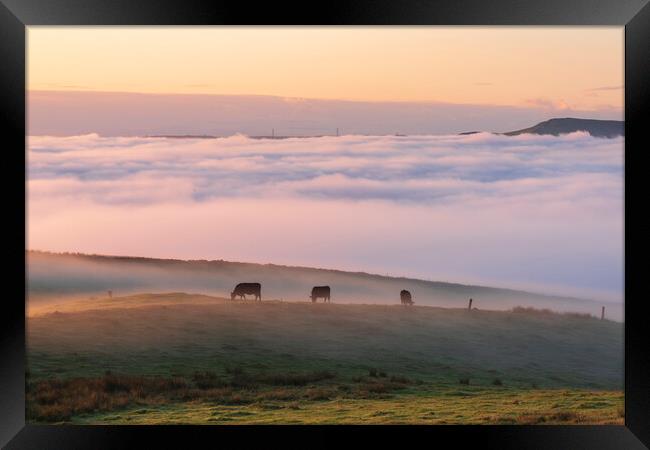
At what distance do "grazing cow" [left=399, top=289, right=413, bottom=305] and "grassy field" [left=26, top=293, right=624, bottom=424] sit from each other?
0.20 meters

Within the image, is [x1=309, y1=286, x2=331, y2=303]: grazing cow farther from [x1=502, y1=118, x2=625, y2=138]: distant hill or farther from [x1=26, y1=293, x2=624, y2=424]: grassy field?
[x1=502, y1=118, x2=625, y2=138]: distant hill

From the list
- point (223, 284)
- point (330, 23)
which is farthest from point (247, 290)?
point (330, 23)

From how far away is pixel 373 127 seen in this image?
15.4 meters

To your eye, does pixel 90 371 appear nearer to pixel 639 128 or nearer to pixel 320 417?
pixel 320 417

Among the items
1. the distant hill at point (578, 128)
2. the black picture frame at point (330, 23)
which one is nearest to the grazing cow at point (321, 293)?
the distant hill at point (578, 128)

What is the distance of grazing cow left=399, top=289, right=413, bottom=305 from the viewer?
52.7 ft

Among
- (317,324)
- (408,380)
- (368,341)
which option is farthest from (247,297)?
(408,380)

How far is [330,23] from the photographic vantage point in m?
6.51

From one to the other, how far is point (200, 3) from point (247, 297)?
35.3 feet

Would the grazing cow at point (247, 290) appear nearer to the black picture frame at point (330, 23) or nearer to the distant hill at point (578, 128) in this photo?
the distant hill at point (578, 128)

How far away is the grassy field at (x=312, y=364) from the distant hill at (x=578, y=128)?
360 centimetres

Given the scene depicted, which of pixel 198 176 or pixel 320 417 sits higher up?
pixel 198 176

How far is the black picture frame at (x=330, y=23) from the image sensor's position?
20.6 feet

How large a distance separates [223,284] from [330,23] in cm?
1049
